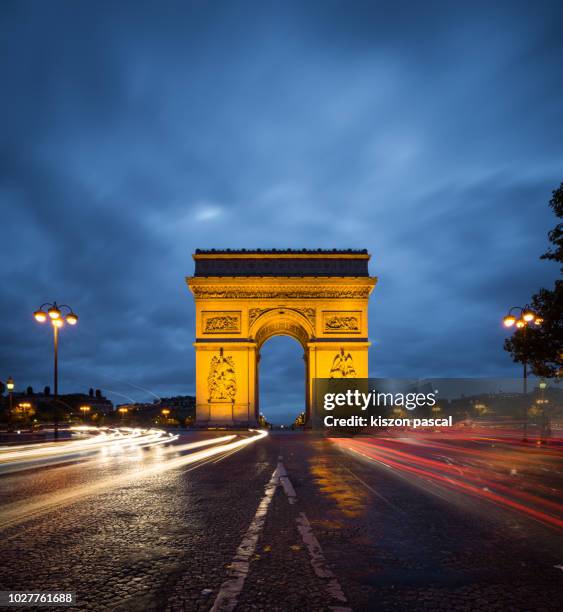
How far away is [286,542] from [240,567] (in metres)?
0.89

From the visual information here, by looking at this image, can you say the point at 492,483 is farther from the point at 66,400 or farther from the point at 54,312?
the point at 66,400

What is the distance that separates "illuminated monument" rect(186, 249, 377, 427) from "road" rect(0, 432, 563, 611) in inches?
1265

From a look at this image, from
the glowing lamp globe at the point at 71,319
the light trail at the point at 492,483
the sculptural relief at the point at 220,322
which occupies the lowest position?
the light trail at the point at 492,483

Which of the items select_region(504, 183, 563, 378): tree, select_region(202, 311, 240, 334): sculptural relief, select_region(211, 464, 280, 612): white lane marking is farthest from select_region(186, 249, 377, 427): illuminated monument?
select_region(211, 464, 280, 612): white lane marking

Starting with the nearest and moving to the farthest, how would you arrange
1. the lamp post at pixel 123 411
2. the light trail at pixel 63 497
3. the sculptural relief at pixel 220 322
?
the light trail at pixel 63 497, the sculptural relief at pixel 220 322, the lamp post at pixel 123 411

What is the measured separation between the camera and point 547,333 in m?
22.0

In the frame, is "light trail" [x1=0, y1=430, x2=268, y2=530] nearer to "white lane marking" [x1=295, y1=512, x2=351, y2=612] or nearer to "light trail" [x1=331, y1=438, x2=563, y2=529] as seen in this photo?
"white lane marking" [x1=295, y1=512, x2=351, y2=612]

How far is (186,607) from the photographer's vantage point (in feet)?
10.5

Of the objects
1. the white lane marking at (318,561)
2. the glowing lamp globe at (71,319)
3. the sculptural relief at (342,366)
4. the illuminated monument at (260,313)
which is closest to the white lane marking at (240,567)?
the white lane marking at (318,561)

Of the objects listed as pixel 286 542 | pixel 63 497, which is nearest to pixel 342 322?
pixel 63 497

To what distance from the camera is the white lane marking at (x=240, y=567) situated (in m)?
3.29

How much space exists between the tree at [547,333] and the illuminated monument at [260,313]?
1928 cm

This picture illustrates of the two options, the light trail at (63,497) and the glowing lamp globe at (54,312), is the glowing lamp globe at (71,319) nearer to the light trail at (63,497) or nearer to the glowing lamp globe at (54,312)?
the glowing lamp globe at (54,312)

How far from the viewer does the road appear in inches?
135
